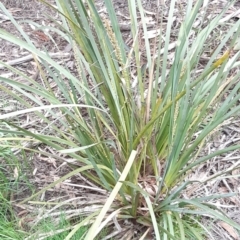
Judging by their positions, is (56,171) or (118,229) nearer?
(118,229)

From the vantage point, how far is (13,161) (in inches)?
69.9

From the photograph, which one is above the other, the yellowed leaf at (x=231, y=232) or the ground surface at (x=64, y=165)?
the ground surface at (x=64, y=165)

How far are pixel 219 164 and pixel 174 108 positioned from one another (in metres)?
0.53

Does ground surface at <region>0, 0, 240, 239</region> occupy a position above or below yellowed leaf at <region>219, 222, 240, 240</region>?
above

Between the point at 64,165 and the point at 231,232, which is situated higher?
the point at 64,165

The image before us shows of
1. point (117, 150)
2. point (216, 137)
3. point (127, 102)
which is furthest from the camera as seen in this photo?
point (216, 137)

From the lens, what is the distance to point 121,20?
2443mm

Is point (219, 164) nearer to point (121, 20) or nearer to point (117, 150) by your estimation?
point (117, 150)

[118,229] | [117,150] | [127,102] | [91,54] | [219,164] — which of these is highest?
[91,54]

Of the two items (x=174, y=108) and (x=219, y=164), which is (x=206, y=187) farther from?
(x=174, y=108)

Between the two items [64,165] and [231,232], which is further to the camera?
[64,165]

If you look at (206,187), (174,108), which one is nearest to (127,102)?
(174,108)

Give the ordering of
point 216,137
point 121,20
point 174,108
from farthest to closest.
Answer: point 121,20, point 216,137, point 174,108

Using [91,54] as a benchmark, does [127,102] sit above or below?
below
